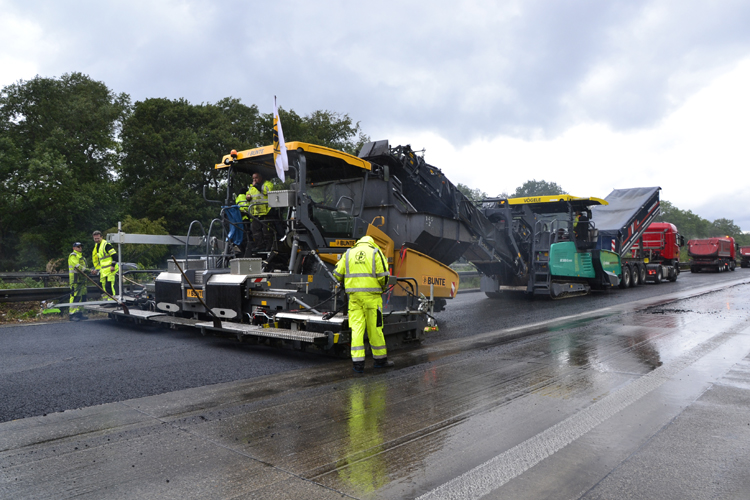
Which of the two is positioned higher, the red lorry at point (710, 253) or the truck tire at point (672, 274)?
the red lorry at point (710, 253)

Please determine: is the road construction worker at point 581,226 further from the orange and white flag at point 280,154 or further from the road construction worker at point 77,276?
the road construction worker at point 77,276

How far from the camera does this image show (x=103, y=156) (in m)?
31.7

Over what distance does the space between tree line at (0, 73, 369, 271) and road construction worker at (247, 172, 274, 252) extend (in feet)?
52.2

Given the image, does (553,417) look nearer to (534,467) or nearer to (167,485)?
(534,467)

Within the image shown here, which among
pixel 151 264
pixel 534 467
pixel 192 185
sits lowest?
pixel 534 467

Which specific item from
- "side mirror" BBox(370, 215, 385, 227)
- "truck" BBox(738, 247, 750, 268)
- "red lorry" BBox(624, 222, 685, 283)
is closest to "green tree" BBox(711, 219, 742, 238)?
"truck" BBox(738, 247, 750, 268)

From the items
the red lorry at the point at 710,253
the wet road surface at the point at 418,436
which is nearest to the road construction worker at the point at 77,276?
the wet road surface at the point at 418,436

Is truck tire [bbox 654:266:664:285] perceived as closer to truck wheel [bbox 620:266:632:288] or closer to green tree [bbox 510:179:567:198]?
truck wheel [bbox 620:266:632:288]

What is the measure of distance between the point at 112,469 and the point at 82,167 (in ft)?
103

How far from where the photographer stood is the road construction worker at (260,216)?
7586 millimetres

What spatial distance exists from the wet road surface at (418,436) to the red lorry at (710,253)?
30059 millimetres

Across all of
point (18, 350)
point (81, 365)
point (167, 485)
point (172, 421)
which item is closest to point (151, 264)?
point (18, 350)

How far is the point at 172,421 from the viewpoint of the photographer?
3.99 m

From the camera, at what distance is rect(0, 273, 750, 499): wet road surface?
2.95 m
